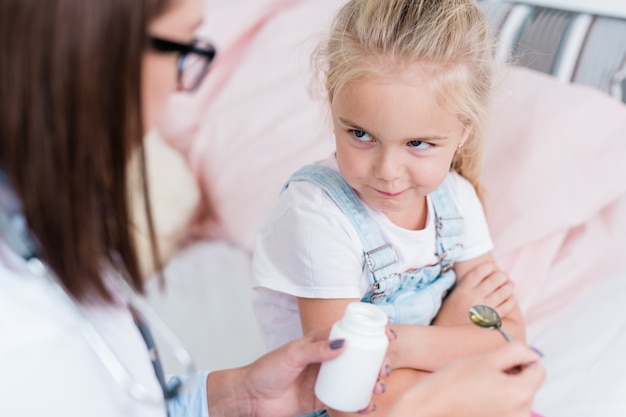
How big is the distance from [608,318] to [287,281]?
68cm

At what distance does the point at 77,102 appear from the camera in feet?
2.20

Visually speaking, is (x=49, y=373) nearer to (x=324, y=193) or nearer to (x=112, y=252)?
(x=112, y=252)

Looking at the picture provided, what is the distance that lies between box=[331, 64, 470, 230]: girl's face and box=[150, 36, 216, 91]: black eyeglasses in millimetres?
285

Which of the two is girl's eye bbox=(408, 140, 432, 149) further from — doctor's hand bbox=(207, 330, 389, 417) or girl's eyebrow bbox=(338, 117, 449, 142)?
doctor's hand bbox=(207, 330, 389, 417)

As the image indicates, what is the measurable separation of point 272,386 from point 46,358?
0.39m

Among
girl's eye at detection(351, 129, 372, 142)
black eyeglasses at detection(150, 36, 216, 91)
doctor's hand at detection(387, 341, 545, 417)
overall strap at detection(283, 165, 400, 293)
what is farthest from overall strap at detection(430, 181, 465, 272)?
black eyeglasses at detection(150, 36, 216, 91)

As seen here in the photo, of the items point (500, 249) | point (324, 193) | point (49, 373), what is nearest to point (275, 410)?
point (324, 193)

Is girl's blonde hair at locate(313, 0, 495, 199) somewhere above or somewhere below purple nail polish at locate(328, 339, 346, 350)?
above

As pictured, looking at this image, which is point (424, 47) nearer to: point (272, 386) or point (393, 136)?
→ point (393, 136)

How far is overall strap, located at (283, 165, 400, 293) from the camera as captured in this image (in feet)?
3.78

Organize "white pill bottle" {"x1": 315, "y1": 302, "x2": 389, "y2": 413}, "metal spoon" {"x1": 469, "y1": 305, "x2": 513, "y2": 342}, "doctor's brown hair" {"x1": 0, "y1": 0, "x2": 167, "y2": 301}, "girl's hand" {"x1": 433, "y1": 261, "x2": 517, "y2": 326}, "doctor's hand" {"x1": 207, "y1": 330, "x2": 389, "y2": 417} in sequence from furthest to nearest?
"girl's hand" {"x1": 433, "y1": 261, "x2": 517, "y2": 326} → "metal spoon" {"x1": 469, "y1": 305, "x2": 513, "y2": 342} → "doctor's hand" {"x1": 207, "y1": 330, "x2": 389, "y2": 417} → "white pill bottle" {"x1": 315, "y1": 302, "x2": 389, "y2": 413} → "doctor's brown hair" {"x1": 0, "y1": 0, "x2": 167, "y2": 301}

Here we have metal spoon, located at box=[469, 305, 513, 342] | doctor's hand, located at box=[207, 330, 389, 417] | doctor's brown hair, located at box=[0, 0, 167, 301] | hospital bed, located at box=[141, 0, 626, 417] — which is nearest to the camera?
doctor's brown hair, located at box=[0, 0, 167, 301]

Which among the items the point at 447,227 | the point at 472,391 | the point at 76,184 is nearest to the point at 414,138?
the point at 447,227

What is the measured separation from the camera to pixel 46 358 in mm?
699
